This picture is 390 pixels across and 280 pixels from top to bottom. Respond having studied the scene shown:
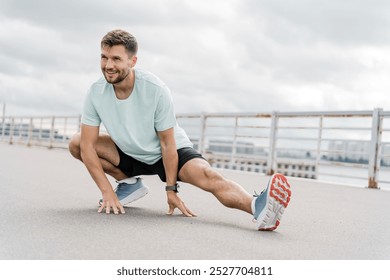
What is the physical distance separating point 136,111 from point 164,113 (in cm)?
13

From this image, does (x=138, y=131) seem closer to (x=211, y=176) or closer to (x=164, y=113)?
(x=164, y=113)

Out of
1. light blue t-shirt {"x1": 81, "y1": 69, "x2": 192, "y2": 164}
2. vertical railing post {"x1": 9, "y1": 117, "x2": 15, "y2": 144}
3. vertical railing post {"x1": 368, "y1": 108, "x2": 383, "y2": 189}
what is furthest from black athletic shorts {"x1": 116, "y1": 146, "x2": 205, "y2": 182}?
vertical railing post {"x1": 9, "y1": 117, "x2": 15, "y2": 144}

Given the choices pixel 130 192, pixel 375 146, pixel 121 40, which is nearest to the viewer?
pixel 121 40

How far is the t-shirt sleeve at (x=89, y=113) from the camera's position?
2.29m

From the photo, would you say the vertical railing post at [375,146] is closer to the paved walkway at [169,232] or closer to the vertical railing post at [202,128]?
the paved walkway at [169,232]

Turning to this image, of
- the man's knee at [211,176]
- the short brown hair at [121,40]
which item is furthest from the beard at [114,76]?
the man's knee at [211,176]

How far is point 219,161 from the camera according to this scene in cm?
768

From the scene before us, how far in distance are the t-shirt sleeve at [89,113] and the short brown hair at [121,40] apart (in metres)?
0.29

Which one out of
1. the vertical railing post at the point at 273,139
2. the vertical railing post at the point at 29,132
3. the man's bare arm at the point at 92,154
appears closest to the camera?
the man's bare arm at the point at 92,154

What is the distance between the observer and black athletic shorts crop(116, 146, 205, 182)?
7.65ft

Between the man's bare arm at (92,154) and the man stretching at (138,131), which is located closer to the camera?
the man stretching at (138,131)

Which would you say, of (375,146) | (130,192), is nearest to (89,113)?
(130,192)

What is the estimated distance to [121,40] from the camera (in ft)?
6.88
